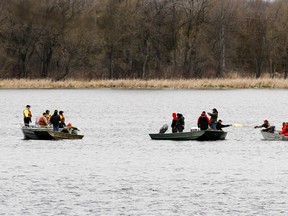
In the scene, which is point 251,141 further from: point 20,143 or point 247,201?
point 247,201

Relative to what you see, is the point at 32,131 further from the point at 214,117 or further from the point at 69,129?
the point at 214,117

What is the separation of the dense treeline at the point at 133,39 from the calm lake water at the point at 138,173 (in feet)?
129

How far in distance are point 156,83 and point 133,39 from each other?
34.6 ft

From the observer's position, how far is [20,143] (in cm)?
4950

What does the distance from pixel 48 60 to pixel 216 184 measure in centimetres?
7312

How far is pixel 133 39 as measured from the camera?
106m

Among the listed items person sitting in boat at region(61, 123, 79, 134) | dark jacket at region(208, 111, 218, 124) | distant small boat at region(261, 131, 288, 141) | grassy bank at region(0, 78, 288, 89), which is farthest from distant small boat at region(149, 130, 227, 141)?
grassy bank at region(0, 78, 288, 89)

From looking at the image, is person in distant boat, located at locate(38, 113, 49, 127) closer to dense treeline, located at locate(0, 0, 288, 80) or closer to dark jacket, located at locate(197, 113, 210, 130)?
dark jacket, located at locate(197, 113, 210, 130)

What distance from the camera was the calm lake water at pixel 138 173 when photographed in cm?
3162

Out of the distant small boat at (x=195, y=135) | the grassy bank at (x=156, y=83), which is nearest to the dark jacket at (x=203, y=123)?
the distant small boat at (x=195, y=135)

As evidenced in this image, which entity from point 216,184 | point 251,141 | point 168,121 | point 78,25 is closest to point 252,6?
point 78,25

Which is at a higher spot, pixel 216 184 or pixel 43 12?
pixel 43 12

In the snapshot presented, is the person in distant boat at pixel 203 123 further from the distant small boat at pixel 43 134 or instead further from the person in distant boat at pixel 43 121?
the person in distant boat at pixel 43 121

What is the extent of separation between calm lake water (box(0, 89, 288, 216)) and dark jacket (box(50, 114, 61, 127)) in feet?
4.37
